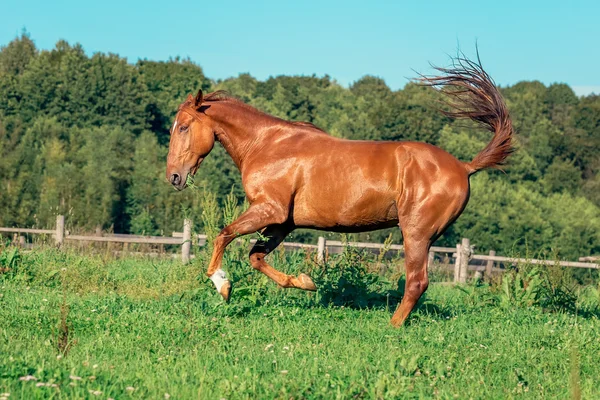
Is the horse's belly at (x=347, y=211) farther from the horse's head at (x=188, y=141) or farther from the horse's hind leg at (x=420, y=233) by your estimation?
the horse's head at (x=188, y=141)

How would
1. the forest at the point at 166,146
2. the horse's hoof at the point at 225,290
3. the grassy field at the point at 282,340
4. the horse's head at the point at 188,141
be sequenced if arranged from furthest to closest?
the forest at the point at 166,146, the horse's head at the point at 188,141, the horse's hoof at the point at 225,290, the grassy field at the point at 282,340

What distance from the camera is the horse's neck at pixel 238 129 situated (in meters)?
10.1

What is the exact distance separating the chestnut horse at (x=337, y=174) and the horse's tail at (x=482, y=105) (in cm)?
1

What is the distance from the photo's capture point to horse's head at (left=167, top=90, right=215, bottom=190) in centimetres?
987

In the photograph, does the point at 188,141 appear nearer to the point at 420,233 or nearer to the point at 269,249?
the point at 269,249

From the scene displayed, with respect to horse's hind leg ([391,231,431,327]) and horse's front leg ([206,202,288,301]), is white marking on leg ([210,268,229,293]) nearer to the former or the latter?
horse's front leg ([206,202,288,301])

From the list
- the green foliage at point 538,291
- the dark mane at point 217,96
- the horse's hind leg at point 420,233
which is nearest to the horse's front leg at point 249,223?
the horse's hind leg at point 420,233

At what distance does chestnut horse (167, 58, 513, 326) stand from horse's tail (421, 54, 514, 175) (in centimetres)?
1

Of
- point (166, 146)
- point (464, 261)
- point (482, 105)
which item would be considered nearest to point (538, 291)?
point (482, 105)

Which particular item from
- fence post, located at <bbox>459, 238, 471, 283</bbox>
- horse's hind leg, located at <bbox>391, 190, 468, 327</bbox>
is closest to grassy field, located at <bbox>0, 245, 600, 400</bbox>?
horse's hind leg, located at <bbox>391, 190, 468, 327</bbox>

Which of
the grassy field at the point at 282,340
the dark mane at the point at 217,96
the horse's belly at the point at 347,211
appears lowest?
the grassy field at the point at 282,340

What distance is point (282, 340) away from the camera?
316 inches

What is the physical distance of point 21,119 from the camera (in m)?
63.4

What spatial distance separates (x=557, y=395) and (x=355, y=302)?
4.21 meters
